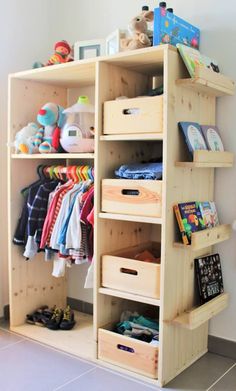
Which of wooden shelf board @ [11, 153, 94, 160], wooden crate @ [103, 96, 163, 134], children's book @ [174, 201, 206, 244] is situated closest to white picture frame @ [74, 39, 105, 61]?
wooden crate @ [103, 96, 163, 134]

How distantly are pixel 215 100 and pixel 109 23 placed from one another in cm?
88

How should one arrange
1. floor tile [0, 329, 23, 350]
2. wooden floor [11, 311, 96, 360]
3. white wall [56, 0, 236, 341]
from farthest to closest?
floor tile [0, 329, 23, 350], wooden floor [11, 311, 96, 360], white wall [56, 0, 236, 341]

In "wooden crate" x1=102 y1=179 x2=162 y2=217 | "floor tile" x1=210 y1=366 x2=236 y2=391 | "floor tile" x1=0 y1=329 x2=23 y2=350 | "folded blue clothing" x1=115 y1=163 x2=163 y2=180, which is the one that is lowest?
"floor tile" x1=0 y1=329 x2=23 y2=350

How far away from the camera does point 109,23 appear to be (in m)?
2.71

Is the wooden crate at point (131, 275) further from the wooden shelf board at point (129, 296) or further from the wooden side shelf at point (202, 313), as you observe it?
the wooden side shelf at point (202, 313)

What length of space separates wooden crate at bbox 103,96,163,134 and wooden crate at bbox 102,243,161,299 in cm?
62

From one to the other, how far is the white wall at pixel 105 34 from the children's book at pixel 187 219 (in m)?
0.29

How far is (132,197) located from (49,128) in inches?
30.9

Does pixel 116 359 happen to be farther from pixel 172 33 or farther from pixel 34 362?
pixel 172 33

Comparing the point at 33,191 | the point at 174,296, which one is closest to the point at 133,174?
the point at 174,296

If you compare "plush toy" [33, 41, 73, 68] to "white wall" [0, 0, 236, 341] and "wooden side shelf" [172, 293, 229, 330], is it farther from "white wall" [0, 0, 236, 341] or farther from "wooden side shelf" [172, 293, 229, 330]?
"wooden side shelf" [172, 293, 229, 330]

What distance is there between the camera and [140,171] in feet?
6.92

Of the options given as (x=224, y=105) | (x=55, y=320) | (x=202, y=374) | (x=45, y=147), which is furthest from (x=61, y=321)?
(x=224, y=105)

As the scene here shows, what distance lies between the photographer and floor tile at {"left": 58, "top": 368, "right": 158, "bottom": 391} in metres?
2.02
